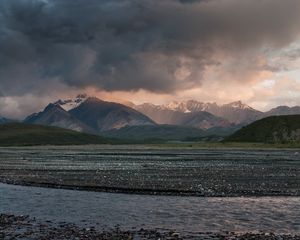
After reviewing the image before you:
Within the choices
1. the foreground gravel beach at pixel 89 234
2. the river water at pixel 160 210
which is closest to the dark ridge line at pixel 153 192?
the river water at pixel 160 210

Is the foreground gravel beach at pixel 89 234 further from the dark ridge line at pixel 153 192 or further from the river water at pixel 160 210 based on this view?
the dark ridge line at pixel 153 192

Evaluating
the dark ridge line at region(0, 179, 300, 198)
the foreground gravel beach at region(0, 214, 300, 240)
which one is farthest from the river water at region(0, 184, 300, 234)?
the dark ridge line at region(0, 179, 300, 198)

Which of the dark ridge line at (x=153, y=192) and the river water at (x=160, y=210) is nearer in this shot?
the river water at (x=160, y=210)

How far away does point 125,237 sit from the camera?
31922mm

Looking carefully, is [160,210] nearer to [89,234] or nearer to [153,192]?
[89,234]

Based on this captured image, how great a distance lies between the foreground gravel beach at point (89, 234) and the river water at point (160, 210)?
1.96 meters

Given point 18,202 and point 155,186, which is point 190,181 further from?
point 18,202

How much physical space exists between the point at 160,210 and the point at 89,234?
43.8ft

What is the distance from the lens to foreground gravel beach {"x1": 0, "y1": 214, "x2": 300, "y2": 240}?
31911mm

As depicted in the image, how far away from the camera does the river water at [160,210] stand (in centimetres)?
3753

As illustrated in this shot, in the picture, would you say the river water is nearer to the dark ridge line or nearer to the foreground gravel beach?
the foreground gravel beach

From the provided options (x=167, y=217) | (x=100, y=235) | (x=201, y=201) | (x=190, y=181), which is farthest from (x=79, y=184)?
(x=100, y=235)

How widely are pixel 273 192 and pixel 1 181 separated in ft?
141

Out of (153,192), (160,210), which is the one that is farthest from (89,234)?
(153,192)
